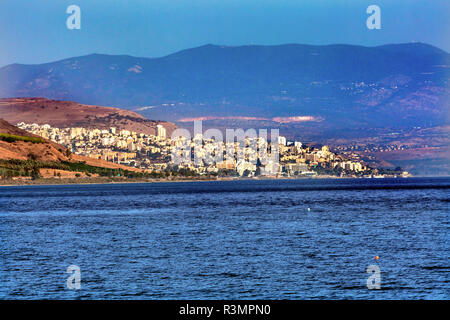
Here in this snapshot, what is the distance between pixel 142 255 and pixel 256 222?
34518 millimetres

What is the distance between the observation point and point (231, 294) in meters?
37.6

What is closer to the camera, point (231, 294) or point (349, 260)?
point (231, 294)

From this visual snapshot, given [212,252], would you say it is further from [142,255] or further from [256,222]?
[256,222]

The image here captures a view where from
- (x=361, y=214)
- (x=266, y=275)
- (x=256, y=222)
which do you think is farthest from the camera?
(x=361, y=214)

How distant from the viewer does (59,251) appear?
57812mm

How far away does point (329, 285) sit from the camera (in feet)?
131

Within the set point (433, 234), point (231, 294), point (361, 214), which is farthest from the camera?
point (361, 214)
